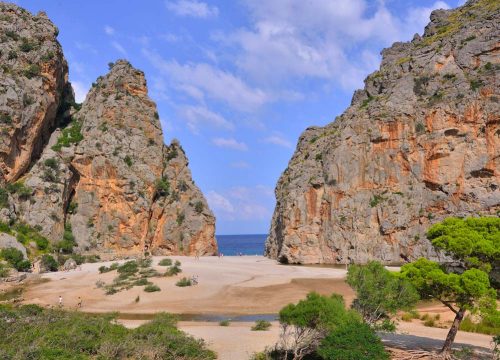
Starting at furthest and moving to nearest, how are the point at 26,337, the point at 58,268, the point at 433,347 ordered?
the point at 58,268 → the point at 433,347 → the point at 26,337

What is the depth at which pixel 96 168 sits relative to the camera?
67.4m

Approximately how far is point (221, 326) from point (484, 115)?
56.3m

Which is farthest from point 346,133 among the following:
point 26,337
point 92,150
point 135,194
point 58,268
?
point 26,337

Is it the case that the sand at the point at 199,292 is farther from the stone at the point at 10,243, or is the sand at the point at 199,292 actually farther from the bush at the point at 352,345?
the bush at the point at 352,345

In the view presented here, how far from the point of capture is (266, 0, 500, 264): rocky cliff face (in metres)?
62.7

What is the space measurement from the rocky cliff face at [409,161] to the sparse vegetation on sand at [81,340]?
5271cm

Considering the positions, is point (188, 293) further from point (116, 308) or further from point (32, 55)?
point (32, 55)

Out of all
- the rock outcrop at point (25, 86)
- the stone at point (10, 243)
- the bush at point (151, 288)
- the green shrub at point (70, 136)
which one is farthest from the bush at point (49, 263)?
the green shrub at point (70, 136)

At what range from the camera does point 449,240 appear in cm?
1645

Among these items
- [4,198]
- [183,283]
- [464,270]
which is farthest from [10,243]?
[464,270]

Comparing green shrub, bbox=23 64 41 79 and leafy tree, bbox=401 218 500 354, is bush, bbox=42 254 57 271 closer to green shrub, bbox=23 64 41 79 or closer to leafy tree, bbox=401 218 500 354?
green shrub, bbox=23 64 41 79

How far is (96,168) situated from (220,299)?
41.6 m

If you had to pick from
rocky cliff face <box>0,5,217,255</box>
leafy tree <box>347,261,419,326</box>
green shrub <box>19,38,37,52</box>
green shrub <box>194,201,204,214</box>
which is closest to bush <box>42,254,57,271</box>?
rocky cliff face <box>0,5,217,255</box>

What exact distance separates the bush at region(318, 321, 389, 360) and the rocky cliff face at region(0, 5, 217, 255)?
5071 centimetres
